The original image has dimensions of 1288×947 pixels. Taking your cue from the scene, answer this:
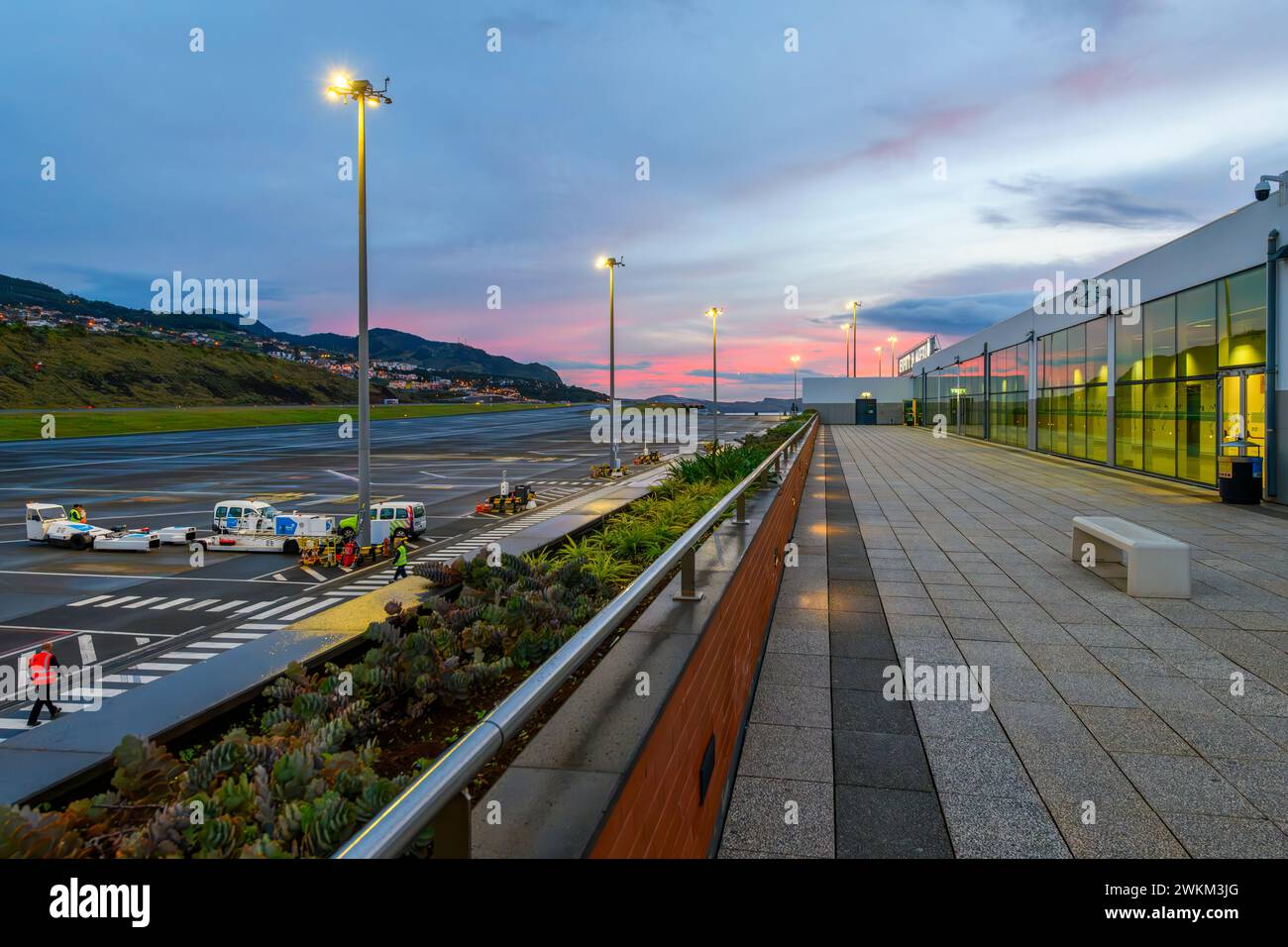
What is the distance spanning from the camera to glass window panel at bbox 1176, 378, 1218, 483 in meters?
19.4

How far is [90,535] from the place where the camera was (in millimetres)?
19094

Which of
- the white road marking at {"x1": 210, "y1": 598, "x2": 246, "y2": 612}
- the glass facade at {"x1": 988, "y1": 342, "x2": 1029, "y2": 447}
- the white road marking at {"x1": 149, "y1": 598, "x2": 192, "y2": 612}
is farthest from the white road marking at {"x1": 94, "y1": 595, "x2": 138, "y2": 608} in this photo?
the glass facade at {"x1": 988, "y1": 342, "x2": 1029, "y2": 447}

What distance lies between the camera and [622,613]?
3176 millimetres

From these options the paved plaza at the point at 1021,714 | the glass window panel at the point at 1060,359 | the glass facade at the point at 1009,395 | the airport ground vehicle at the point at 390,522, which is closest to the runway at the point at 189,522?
the airport ground vehicle at the point at 390,522

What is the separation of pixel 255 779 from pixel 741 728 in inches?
149

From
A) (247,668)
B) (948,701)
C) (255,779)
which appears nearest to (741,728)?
(948,701)

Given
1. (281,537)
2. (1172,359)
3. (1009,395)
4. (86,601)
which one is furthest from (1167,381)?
(86,601)

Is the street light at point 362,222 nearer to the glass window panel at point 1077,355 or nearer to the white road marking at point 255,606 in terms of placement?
the white road marking at point 255,606

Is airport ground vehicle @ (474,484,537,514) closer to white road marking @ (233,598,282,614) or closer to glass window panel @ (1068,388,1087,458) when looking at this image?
white road marking @ (233,598,282,614)

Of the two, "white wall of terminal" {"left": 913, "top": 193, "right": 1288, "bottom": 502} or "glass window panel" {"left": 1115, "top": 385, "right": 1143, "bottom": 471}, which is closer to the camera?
"white wall of terminal" {"left": 913, "top": 193, "right": 1288, "bottom": 502}

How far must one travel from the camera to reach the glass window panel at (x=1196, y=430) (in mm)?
19391

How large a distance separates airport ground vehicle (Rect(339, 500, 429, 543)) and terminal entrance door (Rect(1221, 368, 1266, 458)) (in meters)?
19.9

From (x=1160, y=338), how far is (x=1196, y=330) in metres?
1.91

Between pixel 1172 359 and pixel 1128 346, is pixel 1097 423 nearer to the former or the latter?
pixel 1128 346
